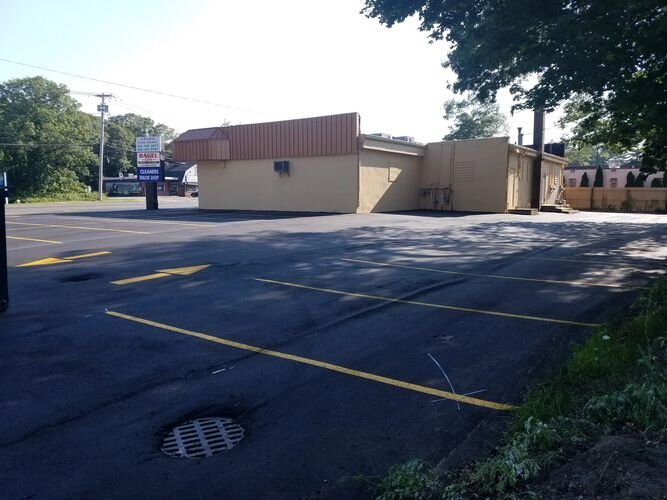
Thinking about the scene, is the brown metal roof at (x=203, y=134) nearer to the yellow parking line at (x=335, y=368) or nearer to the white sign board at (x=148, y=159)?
the white sign board at (x=148, y=159)

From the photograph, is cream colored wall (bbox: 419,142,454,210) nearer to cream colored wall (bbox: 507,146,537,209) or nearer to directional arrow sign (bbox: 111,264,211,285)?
cream colored wall (bbox: 507,146,537,209)

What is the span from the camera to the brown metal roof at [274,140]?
27.5 m

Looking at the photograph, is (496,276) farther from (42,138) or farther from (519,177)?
(42,138)

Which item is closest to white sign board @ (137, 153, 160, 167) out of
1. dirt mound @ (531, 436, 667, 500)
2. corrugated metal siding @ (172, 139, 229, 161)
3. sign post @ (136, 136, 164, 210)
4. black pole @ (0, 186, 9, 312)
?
sign post @ (136, 136, 164, 210)

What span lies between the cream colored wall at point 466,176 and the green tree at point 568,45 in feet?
58.8

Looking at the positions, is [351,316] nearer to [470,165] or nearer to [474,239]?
[474,239]

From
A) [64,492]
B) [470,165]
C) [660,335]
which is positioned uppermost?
[470,165]

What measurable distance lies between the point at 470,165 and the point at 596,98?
19.3 meters

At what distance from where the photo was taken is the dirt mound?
2584 millimetres

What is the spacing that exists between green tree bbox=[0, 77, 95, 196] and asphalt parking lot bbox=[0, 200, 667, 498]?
55507mm

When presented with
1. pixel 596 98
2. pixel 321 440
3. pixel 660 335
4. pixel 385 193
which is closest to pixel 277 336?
pixel 321 440

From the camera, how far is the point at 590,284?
9.55m

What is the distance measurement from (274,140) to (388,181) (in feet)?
23.2

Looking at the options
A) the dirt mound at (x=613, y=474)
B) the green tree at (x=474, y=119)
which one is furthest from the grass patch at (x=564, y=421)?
the green tree at (x=474, y=119)
